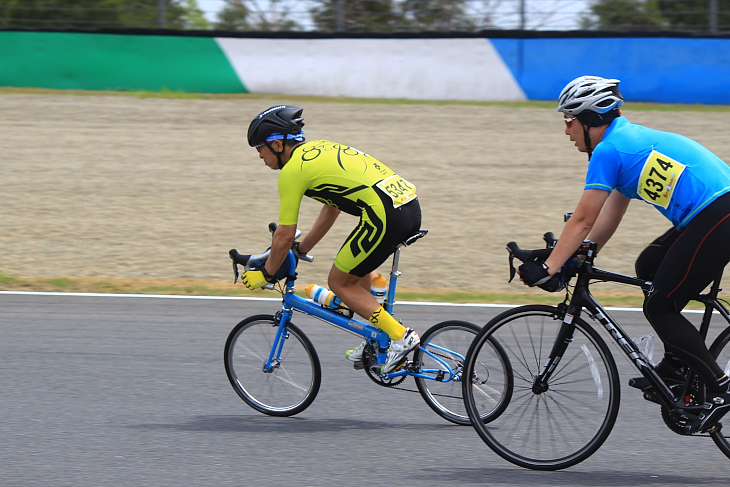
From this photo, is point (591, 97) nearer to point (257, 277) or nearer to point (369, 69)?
point (257, 277)

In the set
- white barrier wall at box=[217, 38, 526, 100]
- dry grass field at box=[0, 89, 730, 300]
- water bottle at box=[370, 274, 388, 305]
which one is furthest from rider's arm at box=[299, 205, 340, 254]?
white barrier wall at box=[217, 38, 526, 100]

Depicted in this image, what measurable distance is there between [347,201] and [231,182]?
9.21m

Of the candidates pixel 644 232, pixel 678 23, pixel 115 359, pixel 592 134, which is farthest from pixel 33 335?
pixel 678 23

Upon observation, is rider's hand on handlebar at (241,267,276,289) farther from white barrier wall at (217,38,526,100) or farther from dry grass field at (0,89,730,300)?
white barrier wall at (217,38,526,100)

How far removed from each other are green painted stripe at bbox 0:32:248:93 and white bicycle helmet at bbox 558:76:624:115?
52.2ft

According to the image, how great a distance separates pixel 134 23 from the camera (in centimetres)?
2002

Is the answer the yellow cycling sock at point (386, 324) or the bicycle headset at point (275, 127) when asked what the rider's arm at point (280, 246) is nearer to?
the bicycle headset at point (275, 127)

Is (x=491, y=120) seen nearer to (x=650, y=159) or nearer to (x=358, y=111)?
(x=358, y=111)

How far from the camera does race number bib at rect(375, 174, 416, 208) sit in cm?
510

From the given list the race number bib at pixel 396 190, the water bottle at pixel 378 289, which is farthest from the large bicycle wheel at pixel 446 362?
the race number bib at pixel 396 190

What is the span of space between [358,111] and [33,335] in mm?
12413

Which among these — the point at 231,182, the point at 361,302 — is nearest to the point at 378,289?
the point at 361,302

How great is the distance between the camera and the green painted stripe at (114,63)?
1922 centimetres

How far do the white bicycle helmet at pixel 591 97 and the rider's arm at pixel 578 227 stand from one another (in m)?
0.42
